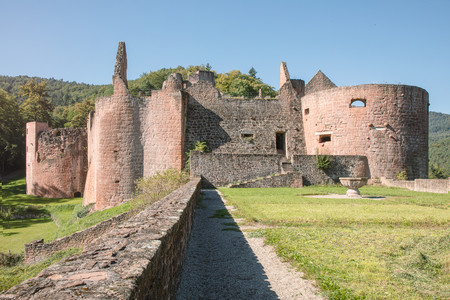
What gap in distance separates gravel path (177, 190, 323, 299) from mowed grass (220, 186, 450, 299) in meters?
0.27

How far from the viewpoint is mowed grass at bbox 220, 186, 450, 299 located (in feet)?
15.5

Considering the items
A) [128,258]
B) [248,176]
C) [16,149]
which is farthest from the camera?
[16,149]

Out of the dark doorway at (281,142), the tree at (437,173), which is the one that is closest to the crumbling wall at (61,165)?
the dark doorway at (281,142)

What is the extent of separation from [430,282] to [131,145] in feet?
71.9

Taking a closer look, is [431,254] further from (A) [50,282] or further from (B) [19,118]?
(B) [19,118]

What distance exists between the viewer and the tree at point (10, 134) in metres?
48.1

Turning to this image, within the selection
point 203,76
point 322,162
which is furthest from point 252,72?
point 322,162

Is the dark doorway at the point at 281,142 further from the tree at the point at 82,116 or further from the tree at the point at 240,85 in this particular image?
the tree at the point at 82,116

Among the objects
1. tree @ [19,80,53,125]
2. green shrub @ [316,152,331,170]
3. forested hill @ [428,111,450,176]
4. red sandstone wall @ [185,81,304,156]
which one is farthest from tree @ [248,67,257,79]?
green shrub @ [316,152,331,170]

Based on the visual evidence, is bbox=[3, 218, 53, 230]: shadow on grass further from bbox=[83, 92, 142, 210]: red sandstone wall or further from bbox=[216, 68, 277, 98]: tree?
bbox=[216, 68, 277, 98]: tree

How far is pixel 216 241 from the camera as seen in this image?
25.1ft

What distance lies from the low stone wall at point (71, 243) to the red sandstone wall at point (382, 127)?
591 inches

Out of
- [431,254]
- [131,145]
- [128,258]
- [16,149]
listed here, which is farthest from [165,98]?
[16,149]

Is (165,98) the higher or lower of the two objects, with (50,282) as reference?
higher
